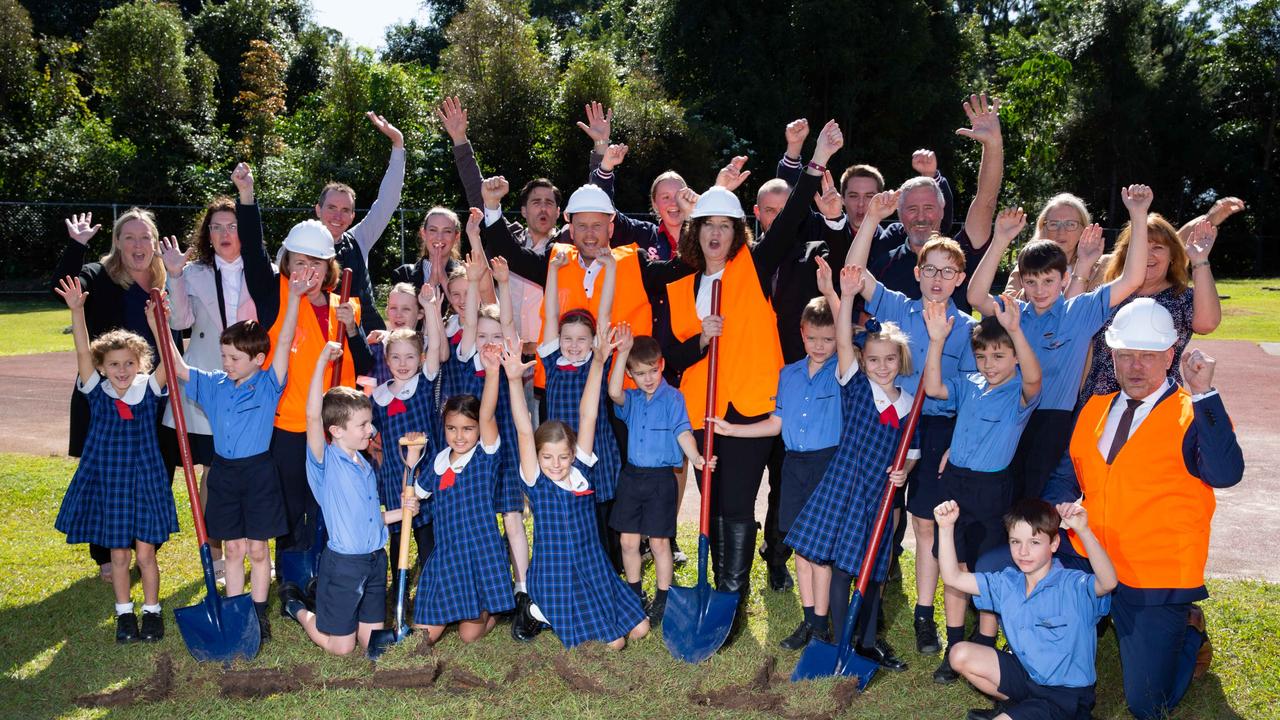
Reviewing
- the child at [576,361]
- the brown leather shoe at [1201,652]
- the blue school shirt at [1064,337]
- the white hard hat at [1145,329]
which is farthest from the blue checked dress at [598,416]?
the brown leather shoe at [1201,652]

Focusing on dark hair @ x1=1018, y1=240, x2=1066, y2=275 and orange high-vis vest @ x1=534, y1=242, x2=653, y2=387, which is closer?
dark hair @ x1=1018, y1=240, x2=1066, y2=275

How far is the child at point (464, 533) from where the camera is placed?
15.4 feet

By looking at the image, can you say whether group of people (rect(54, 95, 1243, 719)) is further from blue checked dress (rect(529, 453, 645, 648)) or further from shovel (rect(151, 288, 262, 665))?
shovel (rect(151, 288, 262, 665))

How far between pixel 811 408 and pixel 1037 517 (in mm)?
1138

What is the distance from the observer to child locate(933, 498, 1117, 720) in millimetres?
3836

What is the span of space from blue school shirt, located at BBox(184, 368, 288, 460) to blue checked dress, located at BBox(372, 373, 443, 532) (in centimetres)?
54

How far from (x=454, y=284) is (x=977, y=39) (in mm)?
25333

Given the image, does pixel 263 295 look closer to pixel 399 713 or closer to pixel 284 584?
pixel 284 584

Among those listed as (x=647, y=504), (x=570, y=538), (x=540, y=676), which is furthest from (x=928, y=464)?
(x=540, y=676)

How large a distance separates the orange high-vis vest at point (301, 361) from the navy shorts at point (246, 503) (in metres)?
0.24

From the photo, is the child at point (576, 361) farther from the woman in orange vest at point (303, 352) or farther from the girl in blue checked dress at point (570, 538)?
the woman in orange vest at point (303, 352)

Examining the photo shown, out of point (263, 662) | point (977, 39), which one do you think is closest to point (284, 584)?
point (263, 662)

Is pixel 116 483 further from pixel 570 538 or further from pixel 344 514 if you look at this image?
pixel 570 538

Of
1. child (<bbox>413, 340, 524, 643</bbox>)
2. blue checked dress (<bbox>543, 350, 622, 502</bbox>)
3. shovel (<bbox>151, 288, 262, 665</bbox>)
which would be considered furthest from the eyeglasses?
shovel (<bbox>151, 288, 262, 665</bbox>)
